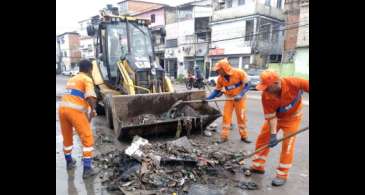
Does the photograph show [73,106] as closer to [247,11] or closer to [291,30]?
[291,30]

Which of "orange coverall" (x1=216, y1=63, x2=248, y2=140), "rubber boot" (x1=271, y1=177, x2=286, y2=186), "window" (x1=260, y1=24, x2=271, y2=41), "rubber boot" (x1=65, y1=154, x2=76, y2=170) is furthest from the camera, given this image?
"window" (x1=260, y1=24, x2=271, y2=41)

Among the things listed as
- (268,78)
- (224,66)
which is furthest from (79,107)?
(224,66)

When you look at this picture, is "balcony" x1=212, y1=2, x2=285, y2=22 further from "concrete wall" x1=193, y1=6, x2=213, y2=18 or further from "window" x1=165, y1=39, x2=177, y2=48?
"window" x1=165, y1=39, x2=177, y2=48

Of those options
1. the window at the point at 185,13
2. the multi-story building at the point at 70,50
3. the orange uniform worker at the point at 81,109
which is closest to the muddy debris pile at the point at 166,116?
the orange uniform worker at the point at 81,109

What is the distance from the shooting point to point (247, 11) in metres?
24.1

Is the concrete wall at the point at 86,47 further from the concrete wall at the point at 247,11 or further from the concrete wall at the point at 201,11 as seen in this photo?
the concrete wall at the point at 247,11

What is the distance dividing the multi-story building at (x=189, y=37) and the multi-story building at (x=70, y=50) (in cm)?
2804

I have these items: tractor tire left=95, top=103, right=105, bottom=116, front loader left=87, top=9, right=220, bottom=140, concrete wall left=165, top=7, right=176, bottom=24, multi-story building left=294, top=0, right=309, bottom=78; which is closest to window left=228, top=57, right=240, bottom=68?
multi-story building left=294, top=0, right=309, bottom=78

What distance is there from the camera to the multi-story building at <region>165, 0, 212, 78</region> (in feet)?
93.2

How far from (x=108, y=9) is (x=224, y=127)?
4.65m

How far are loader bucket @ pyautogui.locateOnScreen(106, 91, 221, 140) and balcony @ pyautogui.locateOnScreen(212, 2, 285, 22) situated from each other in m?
20.1

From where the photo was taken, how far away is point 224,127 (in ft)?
17.5

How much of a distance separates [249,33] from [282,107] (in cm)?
2221
